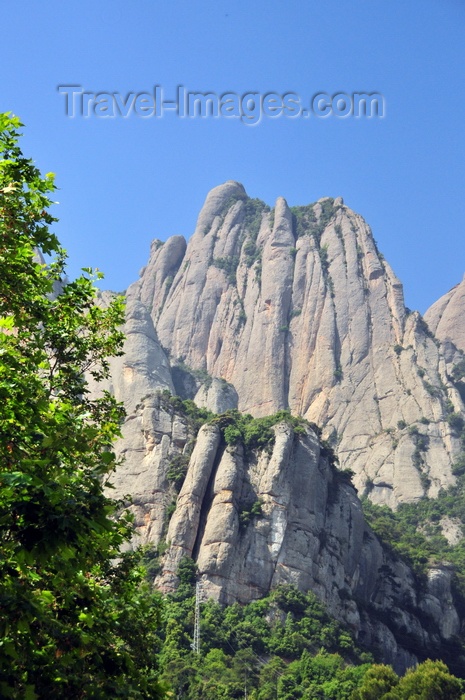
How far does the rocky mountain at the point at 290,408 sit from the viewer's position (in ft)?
266

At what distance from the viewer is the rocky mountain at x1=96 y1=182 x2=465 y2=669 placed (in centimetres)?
8094

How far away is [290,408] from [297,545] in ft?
205

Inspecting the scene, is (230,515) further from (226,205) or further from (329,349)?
(226,205)

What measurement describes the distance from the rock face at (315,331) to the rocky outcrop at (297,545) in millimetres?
35105

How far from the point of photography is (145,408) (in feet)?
302

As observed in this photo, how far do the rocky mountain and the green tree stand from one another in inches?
503

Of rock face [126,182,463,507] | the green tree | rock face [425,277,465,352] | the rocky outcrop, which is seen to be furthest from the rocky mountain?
the green tree

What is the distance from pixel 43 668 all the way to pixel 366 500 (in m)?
115

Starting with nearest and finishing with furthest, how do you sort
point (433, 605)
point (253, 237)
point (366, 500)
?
point (433, 605), point (366, 500), point (253, 237)

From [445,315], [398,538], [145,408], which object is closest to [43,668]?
[145,408]

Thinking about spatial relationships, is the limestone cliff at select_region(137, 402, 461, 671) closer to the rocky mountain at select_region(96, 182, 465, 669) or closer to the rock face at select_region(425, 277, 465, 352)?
the rocky mountain at select_region(96, 182, 465, 669)

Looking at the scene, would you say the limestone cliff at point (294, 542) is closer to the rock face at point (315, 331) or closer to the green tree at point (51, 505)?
the rock face at point (315, 331)

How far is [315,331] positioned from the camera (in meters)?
150

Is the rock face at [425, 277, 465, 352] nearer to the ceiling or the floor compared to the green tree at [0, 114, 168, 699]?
nearer to the ceiling
